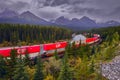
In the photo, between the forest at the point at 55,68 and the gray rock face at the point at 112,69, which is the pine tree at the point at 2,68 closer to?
the forest at the point at 55,68

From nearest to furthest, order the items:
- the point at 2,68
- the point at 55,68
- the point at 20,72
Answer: the point at 20,72 < the point at 2,68 < the point at 55,68

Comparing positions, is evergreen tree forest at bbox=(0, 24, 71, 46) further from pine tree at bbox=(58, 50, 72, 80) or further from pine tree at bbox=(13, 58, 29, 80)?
pine tree at bbox=(58, 50, 72, 80)

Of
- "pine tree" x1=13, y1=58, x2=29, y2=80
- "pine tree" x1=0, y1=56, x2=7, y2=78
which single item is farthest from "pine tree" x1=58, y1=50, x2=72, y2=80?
"pine tree" x1=0, y1=56, x2=7, y2=78

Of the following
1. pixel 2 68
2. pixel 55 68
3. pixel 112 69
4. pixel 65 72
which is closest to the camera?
pixel 65 72

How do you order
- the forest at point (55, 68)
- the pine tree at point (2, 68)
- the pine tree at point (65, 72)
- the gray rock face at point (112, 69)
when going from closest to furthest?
the pine tree at point (65, 72) < the forest at point (55, 68) < the pine tree at point (2, 68) < the gray rock face at point (112, 69)

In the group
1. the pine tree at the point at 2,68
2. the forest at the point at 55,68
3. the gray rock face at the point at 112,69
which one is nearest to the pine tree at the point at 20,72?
the forest at the point at 55,68

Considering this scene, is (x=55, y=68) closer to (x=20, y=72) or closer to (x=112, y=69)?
(x=20, y=72)

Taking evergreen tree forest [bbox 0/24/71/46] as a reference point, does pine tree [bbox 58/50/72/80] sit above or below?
below

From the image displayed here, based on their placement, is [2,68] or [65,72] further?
[2,68]

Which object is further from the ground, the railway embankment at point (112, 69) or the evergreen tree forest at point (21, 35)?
the evergreen tree forest at point (21, 35)

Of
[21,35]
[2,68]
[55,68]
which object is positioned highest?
[21,35]

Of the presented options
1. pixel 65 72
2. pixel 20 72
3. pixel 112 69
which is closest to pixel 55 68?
pixel 65 72

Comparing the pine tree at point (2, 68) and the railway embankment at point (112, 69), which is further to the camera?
the railway embankment at point (112, 69)

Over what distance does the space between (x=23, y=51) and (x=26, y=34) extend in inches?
3795
